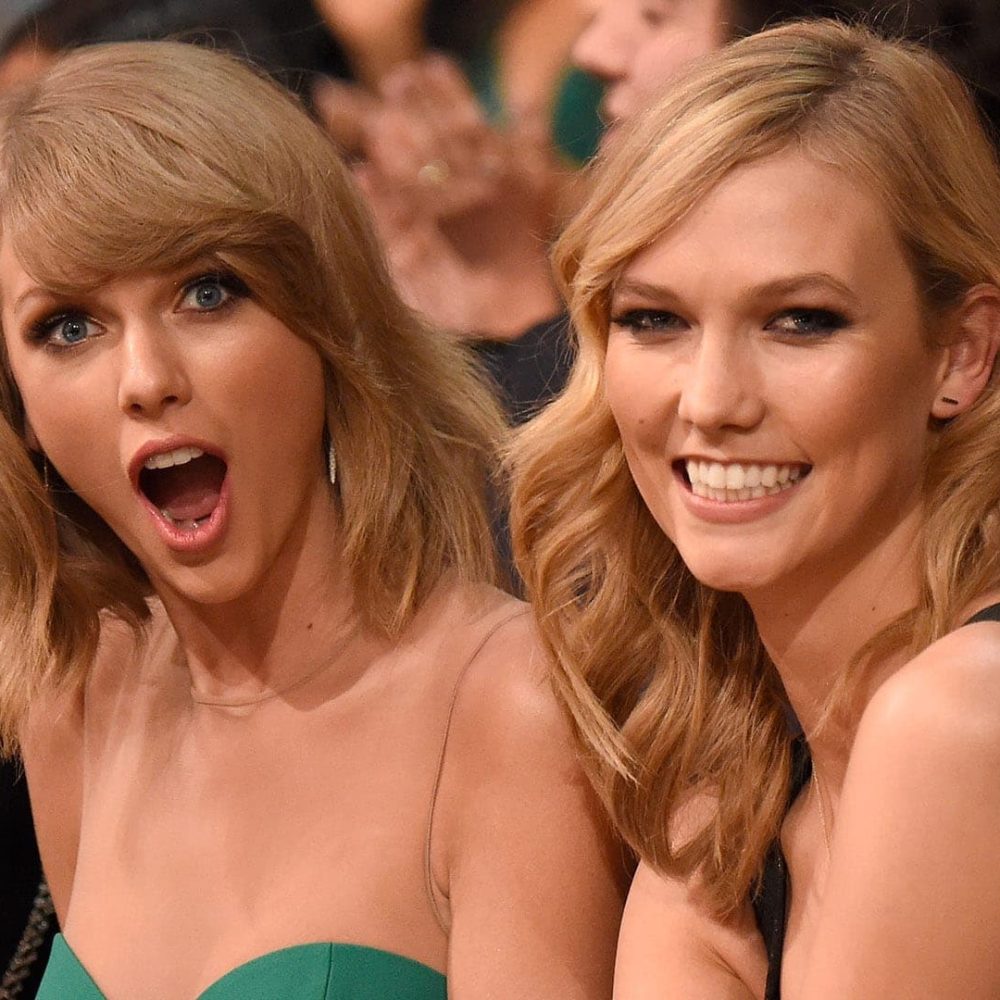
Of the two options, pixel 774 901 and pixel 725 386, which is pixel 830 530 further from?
pixel 774 901

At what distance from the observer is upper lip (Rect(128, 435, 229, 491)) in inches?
69.0

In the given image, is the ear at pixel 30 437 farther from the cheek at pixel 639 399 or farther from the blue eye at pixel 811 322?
the blue eye at pixel 811 322

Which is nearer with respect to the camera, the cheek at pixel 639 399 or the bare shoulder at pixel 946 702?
the bare shoulder at pixel 946 702

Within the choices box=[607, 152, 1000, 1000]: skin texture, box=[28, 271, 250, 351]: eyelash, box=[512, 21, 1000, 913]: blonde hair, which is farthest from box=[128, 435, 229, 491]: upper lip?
box=[607, 152, 1000, 1000]: skin texture

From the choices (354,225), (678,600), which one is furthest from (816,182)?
(354,225)

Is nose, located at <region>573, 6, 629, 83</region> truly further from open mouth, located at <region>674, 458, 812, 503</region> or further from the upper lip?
open mouth, located at <region>674, 458, 812, 503</region>

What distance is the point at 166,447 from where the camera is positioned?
1.76 meters

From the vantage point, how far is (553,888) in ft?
5.58

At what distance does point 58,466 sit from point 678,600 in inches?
26.0

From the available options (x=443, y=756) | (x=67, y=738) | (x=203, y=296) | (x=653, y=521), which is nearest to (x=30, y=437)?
(x=203, y=296)

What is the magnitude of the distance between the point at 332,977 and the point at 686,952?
33cm

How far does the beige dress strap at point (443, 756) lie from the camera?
1.75 m

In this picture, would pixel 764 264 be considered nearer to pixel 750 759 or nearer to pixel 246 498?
pixel 750 759

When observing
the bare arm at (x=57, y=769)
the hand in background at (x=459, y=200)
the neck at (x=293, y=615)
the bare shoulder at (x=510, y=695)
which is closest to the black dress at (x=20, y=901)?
the bare arm at (x=57, y=769)
